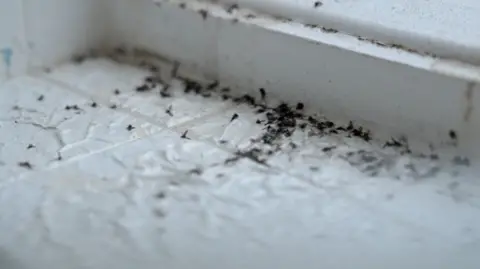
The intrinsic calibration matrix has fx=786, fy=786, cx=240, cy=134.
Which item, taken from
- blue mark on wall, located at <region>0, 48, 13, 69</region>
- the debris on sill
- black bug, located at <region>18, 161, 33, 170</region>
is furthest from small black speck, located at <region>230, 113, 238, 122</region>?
blue mark on wall, located at <region>0, 48, 13, 69</region>

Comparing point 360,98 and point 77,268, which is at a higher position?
point 360,98

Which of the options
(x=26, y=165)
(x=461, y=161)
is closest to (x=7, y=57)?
(x=26, y=165)

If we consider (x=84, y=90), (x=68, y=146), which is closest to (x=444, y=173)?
(x=68, y=146)

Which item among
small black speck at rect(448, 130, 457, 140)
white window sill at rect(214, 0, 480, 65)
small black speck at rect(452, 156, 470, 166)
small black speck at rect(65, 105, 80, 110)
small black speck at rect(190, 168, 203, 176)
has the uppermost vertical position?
white window sill at rect(214, 0, 480, 65)

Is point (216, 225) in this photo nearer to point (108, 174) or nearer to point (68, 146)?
point (108, 174)

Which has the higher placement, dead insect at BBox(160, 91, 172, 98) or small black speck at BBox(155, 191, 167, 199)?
dead insect at BBox(160, 91, 172, 98)

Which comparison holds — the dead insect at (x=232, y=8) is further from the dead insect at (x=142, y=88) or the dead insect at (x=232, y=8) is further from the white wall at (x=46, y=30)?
the white wall at (x=46, y=30)

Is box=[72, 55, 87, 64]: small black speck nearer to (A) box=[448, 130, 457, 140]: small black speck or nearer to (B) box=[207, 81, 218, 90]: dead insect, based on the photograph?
(B) box=[207, 81, 218, 90]: dead insect

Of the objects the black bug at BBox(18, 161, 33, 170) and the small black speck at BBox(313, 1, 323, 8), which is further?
the small black speck at BBox(313, 1, 323, 8)
